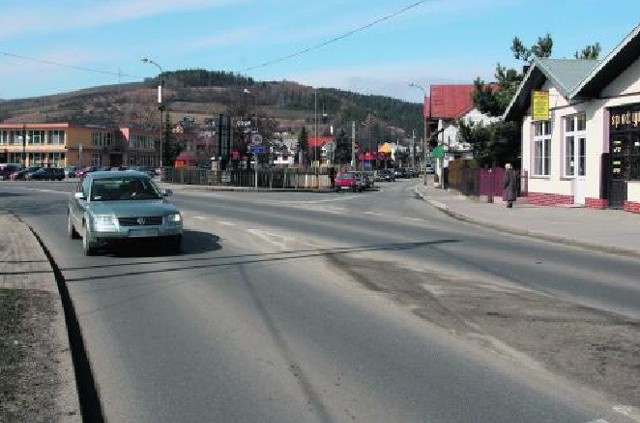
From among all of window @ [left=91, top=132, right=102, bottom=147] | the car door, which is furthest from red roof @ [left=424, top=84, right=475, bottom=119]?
window @ [left=91, top=132, right=102, bottom=147]

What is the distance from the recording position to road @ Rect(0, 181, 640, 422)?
5.64 metres

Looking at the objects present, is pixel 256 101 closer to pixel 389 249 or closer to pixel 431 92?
pixel 431 92

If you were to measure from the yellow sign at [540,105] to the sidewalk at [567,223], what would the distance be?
3647mm

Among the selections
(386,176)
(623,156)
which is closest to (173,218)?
(623,156)

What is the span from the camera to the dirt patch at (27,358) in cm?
517

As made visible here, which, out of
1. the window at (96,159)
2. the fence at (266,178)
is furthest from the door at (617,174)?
the window at (96,159)

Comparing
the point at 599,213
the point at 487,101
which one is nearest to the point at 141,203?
the point at 599,213

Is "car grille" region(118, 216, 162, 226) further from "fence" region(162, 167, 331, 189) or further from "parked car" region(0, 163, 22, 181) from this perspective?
"parked car" region(0, 163, 22, 181)

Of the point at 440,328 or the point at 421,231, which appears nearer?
the point at 440,328

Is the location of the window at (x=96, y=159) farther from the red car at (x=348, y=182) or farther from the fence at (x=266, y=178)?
the red car at (x=348, y=182)

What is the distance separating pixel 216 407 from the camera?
555 centimetres

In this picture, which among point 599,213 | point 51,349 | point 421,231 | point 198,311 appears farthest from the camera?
point 599,213

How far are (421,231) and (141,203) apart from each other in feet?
28.7

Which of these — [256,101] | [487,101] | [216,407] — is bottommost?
[216,407]
